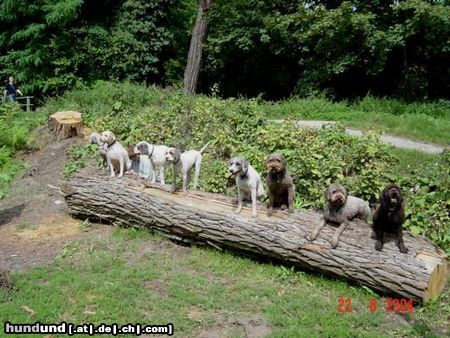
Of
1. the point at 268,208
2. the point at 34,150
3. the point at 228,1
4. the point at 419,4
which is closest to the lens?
the point at 268,208

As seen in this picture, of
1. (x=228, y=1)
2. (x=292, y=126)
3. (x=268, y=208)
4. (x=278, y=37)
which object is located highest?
(x=228, y=1)

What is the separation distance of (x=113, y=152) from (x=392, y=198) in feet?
14.4

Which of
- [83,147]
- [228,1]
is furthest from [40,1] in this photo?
[83,147]

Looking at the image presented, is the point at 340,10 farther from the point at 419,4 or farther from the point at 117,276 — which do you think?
the point at 117,276

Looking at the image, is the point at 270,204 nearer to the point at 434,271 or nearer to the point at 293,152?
the point at 434,271

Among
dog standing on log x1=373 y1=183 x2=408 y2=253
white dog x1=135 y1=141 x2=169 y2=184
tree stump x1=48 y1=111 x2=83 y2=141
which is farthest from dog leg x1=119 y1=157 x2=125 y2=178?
tree stump x1=48 y1=111 x2=83 y2=141

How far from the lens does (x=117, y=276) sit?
6113 millimetres

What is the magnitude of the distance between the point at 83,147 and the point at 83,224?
3.57 m

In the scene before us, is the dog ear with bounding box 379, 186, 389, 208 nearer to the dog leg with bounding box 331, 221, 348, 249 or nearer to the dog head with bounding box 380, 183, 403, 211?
the dog head with bounding box 380, 183, 403, 211

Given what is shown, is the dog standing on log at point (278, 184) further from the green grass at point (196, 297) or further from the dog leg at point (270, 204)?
the green grass at point (196, 297)

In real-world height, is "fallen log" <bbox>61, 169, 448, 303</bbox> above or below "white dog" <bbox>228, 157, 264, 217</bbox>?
below

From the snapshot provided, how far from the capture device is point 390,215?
18.0 ft

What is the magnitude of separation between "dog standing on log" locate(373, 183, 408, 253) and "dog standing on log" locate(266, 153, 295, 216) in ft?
3.94

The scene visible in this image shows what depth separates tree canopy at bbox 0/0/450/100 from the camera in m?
17.5
